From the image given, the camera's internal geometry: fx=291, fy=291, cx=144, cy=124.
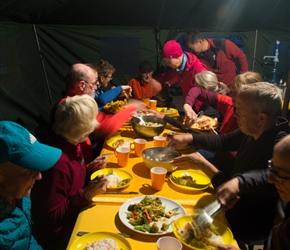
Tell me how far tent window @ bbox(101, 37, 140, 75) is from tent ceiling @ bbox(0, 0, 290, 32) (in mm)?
349

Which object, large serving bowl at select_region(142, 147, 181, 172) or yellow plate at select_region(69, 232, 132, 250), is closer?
yellow plate at select_region(69, 232, 132, 250)

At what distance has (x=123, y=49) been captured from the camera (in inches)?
245

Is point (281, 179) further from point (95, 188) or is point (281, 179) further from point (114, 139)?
point (114, 139)

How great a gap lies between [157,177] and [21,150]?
926 mm

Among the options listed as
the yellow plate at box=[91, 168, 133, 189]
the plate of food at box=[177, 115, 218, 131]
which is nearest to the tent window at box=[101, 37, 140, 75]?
the plate of food at box=[177, 115, 218, 131]

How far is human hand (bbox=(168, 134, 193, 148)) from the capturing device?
8.37 ft

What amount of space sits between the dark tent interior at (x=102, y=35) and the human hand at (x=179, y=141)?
10.2 feet

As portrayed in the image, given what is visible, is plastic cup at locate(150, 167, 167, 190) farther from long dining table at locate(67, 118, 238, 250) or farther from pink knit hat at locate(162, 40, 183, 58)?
pink knit hat at locate(162, 40, 183, 58)

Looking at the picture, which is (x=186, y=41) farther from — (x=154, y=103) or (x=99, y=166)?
(x=99, y=166)

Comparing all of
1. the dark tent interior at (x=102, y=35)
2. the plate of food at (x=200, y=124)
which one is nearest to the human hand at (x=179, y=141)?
the plate of food at (x=200, y=124)

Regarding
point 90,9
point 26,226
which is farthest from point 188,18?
point 26,226

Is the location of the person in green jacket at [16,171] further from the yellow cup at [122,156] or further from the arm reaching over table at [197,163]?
the arm reaching over table at [197,163]

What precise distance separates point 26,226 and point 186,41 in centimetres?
388

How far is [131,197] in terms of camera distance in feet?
6.10
